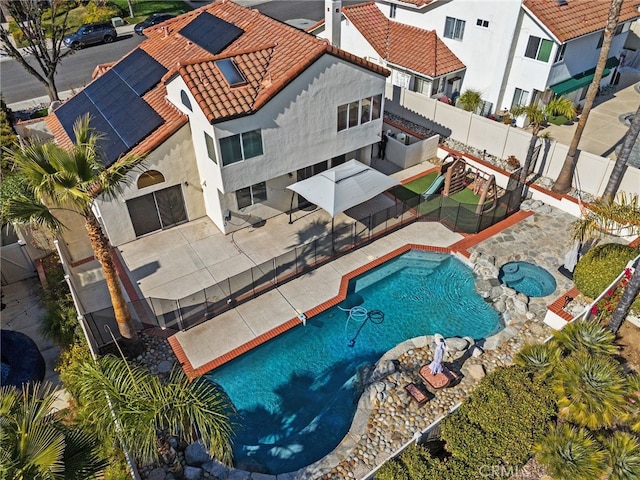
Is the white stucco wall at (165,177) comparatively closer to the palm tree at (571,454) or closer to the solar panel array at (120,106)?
the solar panel array at (120,106)

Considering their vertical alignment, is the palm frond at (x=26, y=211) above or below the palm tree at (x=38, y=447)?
above

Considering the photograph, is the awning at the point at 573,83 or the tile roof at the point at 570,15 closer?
the tile roof at the point at 570,15

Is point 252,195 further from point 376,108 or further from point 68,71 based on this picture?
point 68,71

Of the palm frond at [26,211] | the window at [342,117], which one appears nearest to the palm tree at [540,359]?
the window at [342,117]

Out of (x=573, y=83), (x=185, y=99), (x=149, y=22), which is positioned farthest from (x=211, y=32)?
(x=149, y=22)

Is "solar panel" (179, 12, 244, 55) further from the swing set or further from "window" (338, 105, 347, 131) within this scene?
the swing set

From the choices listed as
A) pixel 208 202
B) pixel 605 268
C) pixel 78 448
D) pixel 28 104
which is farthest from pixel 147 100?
pixel 605 268

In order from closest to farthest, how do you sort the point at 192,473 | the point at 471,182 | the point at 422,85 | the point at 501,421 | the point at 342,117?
1. the point at 192,473
2. the point at 501,421
3. the point at 342,117
4. the point at 471,182
5. the point at 422,85
